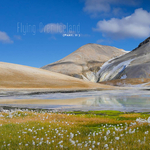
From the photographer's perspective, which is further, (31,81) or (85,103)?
(31,81)

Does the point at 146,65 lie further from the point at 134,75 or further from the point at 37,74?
the point at 37,74

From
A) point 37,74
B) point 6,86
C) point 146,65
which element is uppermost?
point 146,65

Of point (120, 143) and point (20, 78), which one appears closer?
point (120, 143)

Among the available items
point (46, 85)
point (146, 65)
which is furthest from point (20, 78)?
point (146, 65)

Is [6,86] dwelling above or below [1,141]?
above

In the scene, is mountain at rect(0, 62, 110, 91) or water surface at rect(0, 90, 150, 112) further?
mountain at rect(0, 62, 110, 91)

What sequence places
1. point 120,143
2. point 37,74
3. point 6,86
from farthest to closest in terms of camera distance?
point 37,74, point 6,86, point 120,143

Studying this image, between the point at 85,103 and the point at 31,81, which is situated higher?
the point at 31,81

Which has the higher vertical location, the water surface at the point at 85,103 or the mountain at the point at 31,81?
the mountain at the point at 31,81

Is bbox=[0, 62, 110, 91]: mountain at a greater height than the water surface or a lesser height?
greater

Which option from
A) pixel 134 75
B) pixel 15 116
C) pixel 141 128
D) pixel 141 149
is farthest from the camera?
pixel 134 75

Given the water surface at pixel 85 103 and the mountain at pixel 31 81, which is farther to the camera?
the mountain at pixel 31 81

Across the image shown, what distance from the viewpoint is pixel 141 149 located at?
26.1ft

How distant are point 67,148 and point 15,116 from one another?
37.2 feet
